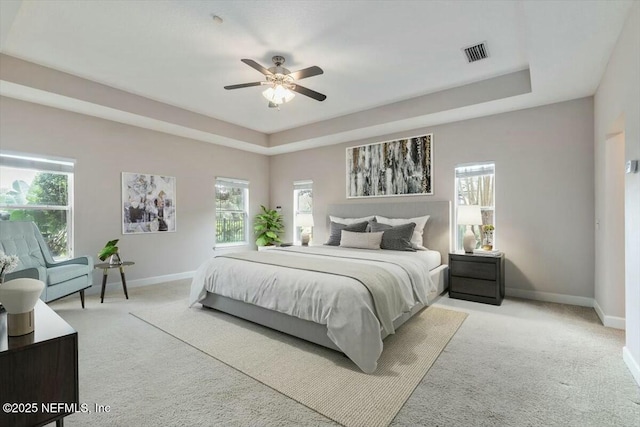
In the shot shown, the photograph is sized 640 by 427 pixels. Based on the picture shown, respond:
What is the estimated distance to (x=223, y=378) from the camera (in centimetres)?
220

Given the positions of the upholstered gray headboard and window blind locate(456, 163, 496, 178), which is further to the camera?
the upholstered gray headboard

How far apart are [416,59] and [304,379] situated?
11.3 ft

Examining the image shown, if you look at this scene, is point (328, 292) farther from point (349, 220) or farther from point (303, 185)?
point (303, 185)

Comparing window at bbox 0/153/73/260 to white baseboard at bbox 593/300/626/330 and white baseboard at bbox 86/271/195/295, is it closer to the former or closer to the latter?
white baseboard at bbox 86/271/195/295

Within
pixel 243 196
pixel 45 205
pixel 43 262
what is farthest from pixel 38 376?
pixel 243 196

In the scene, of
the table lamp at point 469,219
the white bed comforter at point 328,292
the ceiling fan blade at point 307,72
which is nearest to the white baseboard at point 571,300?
the table lamp at point 469,219

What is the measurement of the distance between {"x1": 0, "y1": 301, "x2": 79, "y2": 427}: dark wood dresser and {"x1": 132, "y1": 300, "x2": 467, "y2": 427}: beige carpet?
3.60ft

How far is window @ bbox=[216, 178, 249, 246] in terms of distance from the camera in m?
6.21

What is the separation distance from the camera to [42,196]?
4.06 meters

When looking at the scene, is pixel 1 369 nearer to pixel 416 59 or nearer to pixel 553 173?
pixel 416 59

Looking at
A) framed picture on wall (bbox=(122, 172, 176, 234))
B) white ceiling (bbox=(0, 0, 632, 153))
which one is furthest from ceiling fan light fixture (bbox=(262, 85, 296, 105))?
framed picture on wall (bbox=(122, 172, 176, 234))

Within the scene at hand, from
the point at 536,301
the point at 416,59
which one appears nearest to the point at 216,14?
the point at 416,59

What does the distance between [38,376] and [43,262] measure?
3086 millimetres

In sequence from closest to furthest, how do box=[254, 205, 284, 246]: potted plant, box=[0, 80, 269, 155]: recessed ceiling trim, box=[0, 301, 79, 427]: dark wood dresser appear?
box=[0, 301, 79, 427]: dark wood dresser, box=[0, 80, 269, 155]: recessed ceiling trim, box=[254, 205, 284, 246]: potted plant
